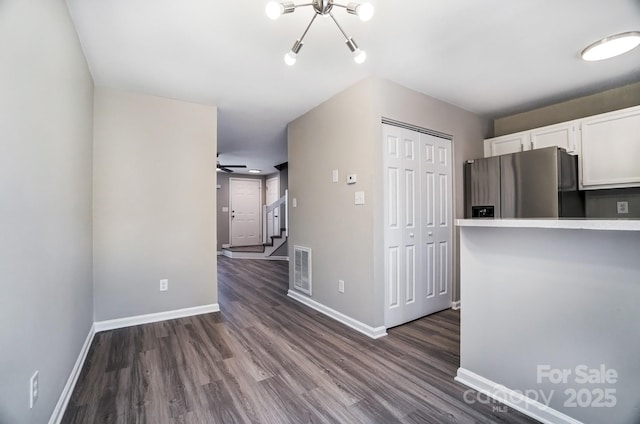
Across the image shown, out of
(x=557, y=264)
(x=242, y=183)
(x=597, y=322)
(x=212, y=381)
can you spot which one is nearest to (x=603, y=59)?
(x=557, y=264)

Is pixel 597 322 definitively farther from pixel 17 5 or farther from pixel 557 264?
pixel 17 5

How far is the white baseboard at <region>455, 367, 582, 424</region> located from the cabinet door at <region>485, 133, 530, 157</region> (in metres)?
2.81

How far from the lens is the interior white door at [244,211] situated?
822 centimetres

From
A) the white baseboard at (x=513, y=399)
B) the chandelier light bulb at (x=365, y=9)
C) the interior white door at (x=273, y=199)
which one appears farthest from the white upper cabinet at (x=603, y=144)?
the interior white door at (x=273, y=199)

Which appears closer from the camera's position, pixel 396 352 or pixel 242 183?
pixel 396 352

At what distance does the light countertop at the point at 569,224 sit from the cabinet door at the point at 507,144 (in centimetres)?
235

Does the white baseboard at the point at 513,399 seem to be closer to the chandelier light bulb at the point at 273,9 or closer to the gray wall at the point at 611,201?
the chandelier light bulb at the point at 273,9

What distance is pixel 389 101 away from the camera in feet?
8.68

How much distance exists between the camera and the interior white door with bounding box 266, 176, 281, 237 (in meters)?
7.73

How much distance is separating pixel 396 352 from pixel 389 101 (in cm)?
231

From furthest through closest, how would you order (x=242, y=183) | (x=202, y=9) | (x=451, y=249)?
(x=242, y=183) < (x=451, y=249) < (x=202, y=9)

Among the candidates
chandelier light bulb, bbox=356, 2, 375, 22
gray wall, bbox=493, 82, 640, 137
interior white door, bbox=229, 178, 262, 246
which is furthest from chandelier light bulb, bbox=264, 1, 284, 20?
interior white door, bbox=229, 178, 262, 246

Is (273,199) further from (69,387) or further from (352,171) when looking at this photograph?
(69,387)

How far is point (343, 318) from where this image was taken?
283cm
